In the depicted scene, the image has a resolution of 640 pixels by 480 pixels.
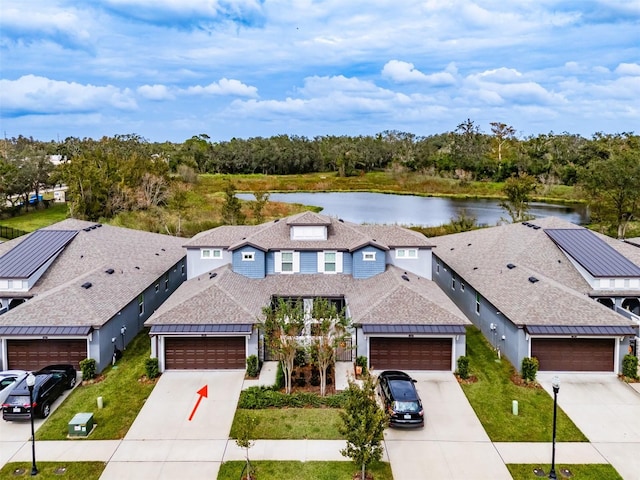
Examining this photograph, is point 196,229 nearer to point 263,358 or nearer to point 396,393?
point 263,358

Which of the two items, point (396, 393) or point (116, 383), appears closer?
point (396, 393)

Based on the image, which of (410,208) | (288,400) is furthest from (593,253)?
(410,208)

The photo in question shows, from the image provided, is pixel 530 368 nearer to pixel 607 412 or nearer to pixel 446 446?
pixel 607 412

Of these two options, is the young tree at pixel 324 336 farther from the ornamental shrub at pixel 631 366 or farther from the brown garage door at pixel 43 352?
the ornamental shrub at pixel 631 366

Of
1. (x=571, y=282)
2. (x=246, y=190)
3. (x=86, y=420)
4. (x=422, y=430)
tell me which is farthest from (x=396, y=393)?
(x=246, y=190)

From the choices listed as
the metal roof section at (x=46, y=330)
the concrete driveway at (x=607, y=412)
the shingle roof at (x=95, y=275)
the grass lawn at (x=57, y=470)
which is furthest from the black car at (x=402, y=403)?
the metal roof section at (x=46, y=330)

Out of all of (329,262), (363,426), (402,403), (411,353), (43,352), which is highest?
(329,262)
